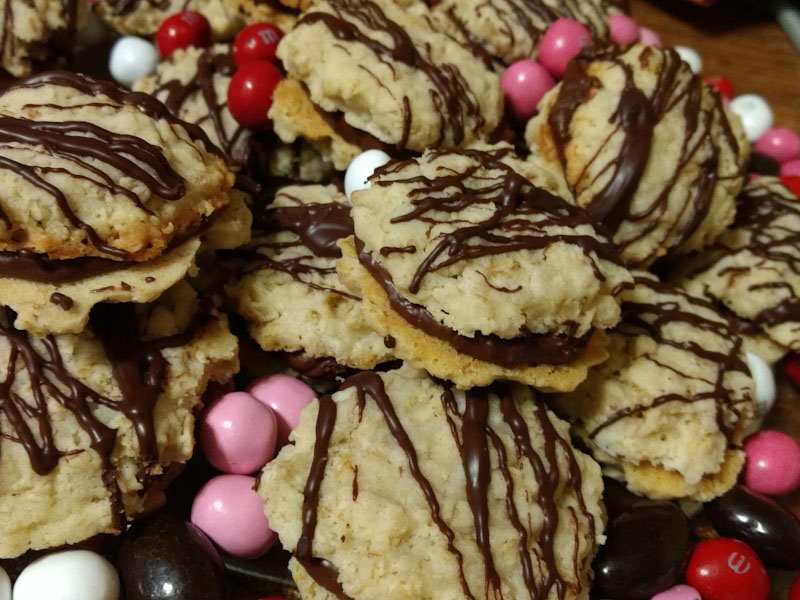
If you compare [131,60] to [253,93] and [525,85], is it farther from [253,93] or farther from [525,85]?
[525,85]

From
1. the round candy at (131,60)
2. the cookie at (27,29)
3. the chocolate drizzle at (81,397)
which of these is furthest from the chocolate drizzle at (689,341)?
the cookie at (27,29)

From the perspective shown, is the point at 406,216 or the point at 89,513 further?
the point at 406,216

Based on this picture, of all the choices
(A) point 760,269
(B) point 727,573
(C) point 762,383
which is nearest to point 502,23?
(A) point 760,269

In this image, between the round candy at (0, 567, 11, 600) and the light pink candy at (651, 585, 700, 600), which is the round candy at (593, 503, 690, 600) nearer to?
the light pink candy at (651, 585, 700, 600)

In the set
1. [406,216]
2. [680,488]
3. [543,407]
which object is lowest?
[680,488]

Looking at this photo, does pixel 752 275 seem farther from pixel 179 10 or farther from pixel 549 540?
pixel 179 10

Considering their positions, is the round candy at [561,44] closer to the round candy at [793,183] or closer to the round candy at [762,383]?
the round candy at [793,183]

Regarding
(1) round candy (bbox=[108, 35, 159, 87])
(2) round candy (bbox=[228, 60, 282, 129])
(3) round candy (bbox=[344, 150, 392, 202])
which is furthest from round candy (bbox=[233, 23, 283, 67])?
(3) round candy (bbox=[344, 150, 392, 202])

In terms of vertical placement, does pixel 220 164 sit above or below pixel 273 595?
above

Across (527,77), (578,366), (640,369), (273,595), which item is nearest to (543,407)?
(578,366)
